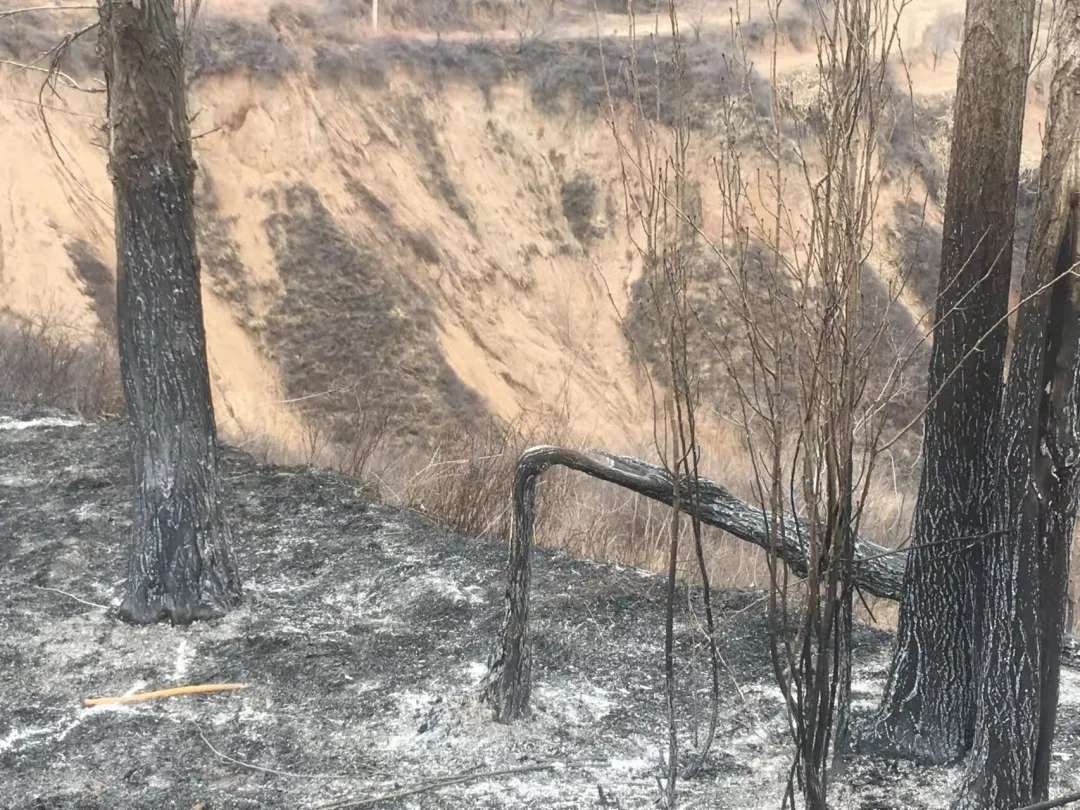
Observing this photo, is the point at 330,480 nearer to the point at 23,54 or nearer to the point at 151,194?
the point at 151,194

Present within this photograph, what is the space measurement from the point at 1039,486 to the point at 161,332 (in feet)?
13.5

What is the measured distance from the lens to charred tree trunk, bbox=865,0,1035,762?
386 cm

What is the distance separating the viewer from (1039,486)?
311cm

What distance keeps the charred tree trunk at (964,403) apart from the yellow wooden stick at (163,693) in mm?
2834

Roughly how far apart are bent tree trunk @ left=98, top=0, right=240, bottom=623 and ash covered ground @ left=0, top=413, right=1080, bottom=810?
0.26 meters

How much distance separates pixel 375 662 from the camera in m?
5.21

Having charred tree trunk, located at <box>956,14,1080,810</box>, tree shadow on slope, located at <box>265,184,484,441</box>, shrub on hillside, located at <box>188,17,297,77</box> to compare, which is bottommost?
tree shadow on slope, located at <box>265,184,484,441</box>

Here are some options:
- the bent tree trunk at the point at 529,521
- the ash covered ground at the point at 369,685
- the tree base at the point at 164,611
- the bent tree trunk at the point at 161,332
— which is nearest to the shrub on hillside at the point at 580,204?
the ash covered ground at the point at 369,685

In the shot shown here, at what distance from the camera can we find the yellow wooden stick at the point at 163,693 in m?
4.78

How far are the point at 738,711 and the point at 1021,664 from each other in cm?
178

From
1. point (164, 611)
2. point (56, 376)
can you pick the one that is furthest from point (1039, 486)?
point (56, 376)

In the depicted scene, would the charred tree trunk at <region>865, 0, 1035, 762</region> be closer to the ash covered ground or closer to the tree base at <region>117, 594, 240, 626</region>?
the ash covered ground

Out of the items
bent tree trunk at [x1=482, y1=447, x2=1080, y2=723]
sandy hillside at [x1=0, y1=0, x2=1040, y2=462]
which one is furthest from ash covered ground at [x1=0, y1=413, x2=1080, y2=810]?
sandy hillside at [x1=0, y1=0, x2=1040, y2=462]

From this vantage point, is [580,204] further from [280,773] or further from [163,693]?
[280,773]
